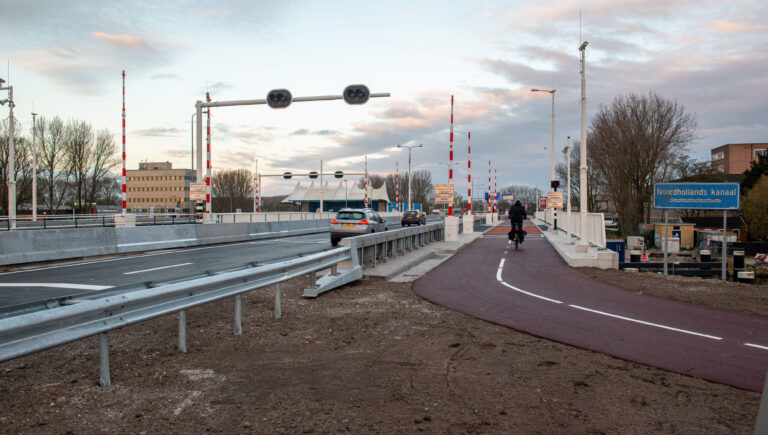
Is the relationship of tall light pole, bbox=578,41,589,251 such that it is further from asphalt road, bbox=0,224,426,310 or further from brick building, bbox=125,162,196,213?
brick building, bbox=125,162,196,213

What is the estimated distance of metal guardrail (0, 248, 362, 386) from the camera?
375 cm

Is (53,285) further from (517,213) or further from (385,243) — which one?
(517,213)

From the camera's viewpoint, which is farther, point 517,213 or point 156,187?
point 156,187

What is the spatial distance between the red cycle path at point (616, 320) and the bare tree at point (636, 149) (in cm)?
2926

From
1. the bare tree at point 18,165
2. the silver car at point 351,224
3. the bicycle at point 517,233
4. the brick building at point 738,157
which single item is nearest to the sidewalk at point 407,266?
the bicycle at point 517,233

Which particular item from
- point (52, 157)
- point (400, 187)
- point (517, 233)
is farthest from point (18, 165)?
point (400, 187)

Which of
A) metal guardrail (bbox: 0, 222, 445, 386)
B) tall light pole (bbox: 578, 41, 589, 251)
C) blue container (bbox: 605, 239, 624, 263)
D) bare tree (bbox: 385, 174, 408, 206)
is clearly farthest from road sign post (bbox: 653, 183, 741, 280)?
bare tree (bbox: 385, 174, 408, 206)

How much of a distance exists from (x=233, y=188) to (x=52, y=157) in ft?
170

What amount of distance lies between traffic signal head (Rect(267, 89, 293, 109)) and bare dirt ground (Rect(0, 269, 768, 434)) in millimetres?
14729

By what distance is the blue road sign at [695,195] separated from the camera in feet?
48.1

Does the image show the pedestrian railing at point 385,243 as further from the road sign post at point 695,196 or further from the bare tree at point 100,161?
the bare tree at point 100,161

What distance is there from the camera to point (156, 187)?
324 ft

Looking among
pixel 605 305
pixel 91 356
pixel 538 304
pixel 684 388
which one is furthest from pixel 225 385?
pixel 605 305

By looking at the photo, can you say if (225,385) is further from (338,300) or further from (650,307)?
(650,307)
